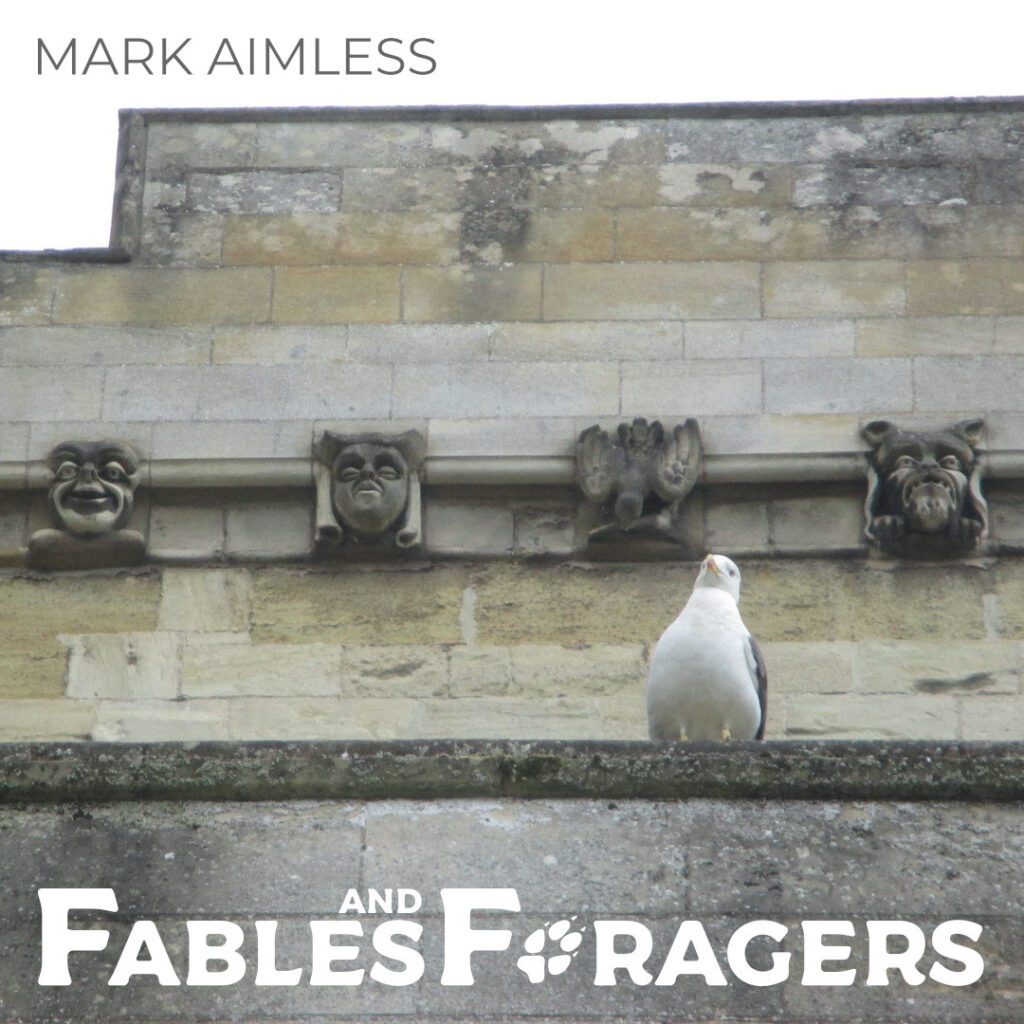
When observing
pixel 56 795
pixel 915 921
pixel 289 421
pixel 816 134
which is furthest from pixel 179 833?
pixel 816 134

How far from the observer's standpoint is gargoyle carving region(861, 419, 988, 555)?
967 centimetres

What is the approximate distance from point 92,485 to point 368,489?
0.88m

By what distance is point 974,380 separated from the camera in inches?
398

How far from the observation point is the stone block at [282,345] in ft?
33.7

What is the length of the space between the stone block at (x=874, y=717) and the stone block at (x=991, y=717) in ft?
0.12

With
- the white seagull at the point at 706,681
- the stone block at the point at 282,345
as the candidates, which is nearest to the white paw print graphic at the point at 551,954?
the white seagull at the point at 706,681

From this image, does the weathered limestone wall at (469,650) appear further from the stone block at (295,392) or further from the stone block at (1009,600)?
the stone block at (295,392)

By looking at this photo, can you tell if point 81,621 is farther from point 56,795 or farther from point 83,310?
point 56,795

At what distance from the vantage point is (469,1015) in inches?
241

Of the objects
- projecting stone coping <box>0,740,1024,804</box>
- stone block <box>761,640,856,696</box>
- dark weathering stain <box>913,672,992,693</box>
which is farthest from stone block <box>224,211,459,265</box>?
projecting stone coping <box>0,740,1024,804</box>

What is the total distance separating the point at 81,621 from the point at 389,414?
1.22m

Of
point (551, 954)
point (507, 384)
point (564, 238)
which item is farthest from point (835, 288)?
point (551, 954)

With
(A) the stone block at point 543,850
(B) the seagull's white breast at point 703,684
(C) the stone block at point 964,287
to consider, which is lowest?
(A) the stone block at point 543,850

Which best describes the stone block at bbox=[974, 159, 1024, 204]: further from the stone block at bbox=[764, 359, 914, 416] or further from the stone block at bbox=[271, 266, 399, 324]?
the stone block at bbox=[271, 266, 399, 324]
